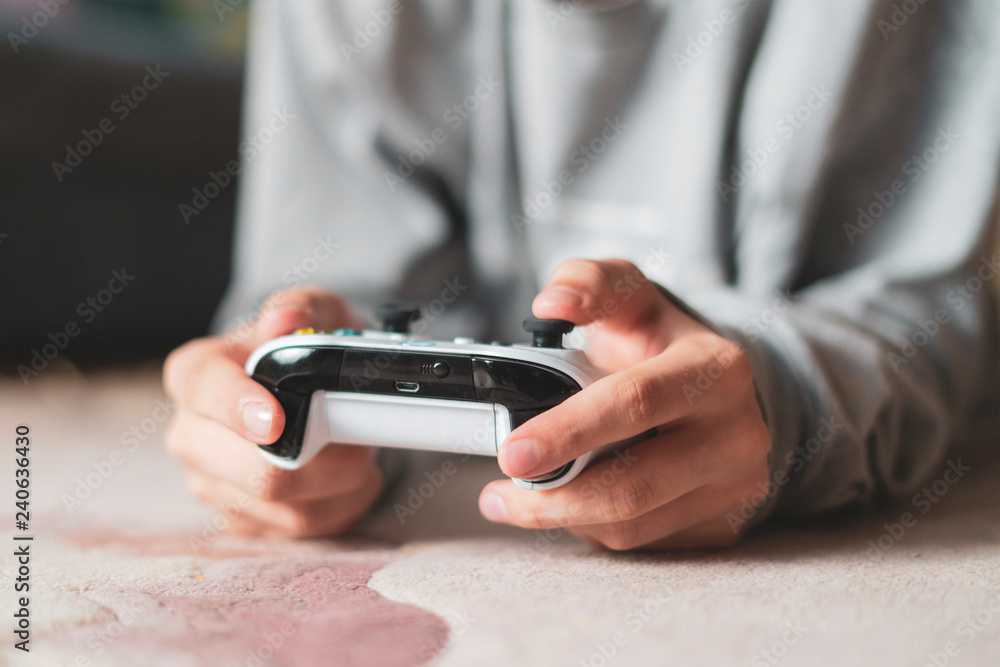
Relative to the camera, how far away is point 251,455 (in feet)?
1.61

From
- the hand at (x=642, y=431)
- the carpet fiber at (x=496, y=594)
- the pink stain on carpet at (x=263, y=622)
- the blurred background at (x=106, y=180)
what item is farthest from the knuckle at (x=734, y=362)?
the blurred background at (x=106, y=180)

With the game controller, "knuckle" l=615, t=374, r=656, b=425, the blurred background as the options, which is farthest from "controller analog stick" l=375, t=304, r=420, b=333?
the blurred background

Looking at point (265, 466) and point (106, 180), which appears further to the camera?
point (106, 180)

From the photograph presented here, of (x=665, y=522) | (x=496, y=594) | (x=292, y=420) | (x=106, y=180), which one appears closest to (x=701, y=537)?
(x=665, y=522)

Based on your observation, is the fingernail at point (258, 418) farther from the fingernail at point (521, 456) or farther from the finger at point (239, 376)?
the fingernail at point (521, 456)

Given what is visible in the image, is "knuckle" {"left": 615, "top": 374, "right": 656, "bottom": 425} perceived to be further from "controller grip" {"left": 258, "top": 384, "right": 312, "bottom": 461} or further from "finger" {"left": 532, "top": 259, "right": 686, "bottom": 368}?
"controller grip" {"left": 258, "top": 384, "right": 312, "bottom": 461}

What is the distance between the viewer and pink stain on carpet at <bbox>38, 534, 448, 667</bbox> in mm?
313

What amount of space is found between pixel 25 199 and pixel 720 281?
1.02 m

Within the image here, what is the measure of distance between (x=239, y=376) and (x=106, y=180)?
882 mm

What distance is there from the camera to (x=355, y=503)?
1.73 feet

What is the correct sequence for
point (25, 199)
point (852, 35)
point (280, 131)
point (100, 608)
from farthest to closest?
1. point (25, 199)
2. point (280, 131)
3. point (852, 35)
4. point (100, 608)

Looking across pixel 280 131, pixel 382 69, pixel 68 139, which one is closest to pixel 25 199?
pixel 68 139

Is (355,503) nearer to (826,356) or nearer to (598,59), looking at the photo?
(826,356)

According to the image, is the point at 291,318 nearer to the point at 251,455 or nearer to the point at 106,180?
the point at 251,455
